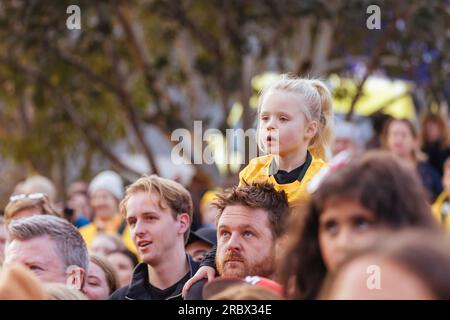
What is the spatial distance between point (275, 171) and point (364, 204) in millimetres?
2030

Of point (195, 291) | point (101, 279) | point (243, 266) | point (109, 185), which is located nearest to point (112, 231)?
point (109, 185)

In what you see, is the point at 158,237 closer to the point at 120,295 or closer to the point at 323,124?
the point at 120,295

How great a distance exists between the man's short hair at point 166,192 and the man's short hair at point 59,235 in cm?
66

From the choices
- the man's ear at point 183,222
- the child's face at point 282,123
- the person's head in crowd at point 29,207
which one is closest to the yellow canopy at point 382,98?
the person's head in crowd at point 29,207

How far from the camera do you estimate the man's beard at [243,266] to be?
402 centimetres

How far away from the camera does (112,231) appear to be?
29.3ft

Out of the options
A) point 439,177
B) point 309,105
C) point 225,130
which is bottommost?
point 309,105

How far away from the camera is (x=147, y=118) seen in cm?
1297

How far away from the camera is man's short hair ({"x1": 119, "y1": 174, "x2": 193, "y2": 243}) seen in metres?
5.02

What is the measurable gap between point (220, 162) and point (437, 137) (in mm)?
5944

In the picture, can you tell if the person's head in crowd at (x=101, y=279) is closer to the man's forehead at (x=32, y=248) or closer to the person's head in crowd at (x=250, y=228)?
the man's forehead at (x=32, y=248)

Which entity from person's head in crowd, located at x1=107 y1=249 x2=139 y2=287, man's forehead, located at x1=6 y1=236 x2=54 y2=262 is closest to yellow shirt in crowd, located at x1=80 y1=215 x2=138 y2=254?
person's head in crowd, located at x1=107 y1=249 x2=139 y2=287
